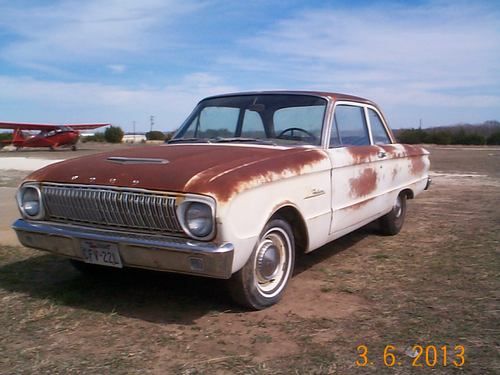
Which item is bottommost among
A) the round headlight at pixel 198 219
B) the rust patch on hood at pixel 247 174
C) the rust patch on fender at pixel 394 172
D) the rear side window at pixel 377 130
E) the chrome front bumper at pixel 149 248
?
the chrome front bumper at pixel 149 248

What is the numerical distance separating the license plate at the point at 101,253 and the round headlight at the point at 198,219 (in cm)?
58

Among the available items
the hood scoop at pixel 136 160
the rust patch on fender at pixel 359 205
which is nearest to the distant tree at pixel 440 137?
the rust patch on fender at pixel 359 205

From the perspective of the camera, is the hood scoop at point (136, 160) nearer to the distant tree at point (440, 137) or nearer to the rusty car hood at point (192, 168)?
the rusty car hood at point (192, 168)

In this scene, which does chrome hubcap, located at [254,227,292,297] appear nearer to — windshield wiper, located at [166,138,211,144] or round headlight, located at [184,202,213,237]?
round headlight, located at [184,202,213,237]

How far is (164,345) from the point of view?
3.03 meters

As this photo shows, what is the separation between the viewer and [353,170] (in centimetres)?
469

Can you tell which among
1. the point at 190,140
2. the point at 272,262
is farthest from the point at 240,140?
the point at 272,262

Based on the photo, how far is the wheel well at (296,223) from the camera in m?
3.80

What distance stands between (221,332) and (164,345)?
0.39 metres

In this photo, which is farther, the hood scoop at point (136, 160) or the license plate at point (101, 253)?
the hood scoop at point (136, 160)

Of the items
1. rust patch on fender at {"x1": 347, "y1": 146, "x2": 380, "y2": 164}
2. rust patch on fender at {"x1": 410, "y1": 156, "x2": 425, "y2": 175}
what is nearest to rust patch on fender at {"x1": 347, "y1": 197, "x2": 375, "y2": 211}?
rust patch on fender at {"x1": 347, "y1": 146, "x2": 380, "y2": 164}

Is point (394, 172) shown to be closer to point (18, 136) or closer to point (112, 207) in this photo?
point (112, 207)

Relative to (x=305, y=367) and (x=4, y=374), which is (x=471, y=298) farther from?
(x=4, y=374)

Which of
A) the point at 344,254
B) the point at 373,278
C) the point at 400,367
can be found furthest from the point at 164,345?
the point at 344,254
